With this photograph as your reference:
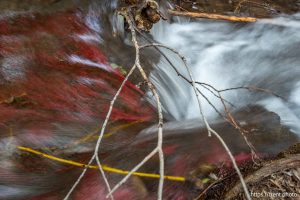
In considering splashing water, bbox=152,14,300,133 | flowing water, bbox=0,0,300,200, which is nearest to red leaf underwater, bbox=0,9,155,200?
flowing water, bbox=0,0,300,200

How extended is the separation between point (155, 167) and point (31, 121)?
939mm

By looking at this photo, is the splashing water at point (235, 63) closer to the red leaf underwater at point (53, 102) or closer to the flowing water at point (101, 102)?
the flowing water at point (101, 102)

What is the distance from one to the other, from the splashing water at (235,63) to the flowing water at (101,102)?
0.01 meters

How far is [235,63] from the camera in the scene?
15.6 feet

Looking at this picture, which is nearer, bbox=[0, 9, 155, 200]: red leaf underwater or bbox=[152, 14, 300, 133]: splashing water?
bbox=[0, 9, 155, 200]: red leaf underwater

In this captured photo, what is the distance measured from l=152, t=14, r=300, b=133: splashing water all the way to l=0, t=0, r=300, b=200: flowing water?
15mm

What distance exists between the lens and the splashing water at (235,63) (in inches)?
152

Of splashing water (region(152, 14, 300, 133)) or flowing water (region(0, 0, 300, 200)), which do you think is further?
splashing water (region(152, 14, 300, 133))

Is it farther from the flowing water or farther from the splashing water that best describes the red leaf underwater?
the splashing water

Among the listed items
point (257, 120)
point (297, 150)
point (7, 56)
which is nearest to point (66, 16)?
point (7, 56)

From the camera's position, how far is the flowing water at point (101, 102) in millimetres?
2461

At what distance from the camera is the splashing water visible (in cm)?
387

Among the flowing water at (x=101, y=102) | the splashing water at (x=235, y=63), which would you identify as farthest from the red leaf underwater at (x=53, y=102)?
the splashing water at (x=235, y=63)

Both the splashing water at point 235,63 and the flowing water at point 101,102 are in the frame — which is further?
the splashing water at point 235,63
